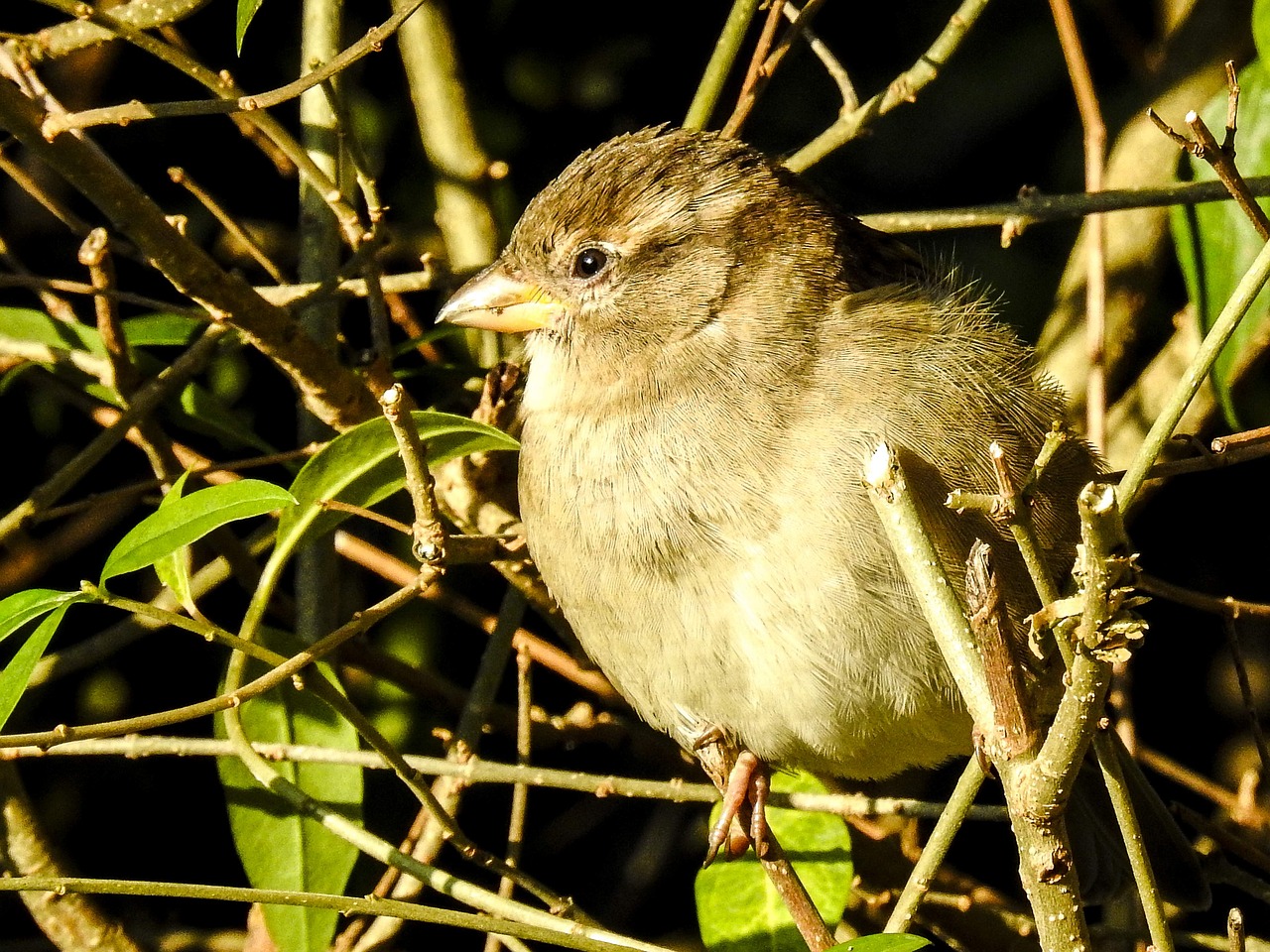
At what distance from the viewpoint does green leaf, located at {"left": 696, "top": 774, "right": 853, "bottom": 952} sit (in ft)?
8.34

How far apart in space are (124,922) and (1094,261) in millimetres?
2568

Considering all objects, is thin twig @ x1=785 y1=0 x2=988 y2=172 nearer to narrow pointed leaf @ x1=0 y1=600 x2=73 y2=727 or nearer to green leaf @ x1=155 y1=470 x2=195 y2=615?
green leaf @ x1=155 y1=470 x2=195 y2=615

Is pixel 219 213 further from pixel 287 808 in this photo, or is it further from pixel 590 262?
pixel 287 808

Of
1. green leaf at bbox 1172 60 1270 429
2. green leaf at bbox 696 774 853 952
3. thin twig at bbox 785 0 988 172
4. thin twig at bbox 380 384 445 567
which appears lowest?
green leaf at bbox 696 774 853 952

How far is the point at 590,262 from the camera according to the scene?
9.04 feet

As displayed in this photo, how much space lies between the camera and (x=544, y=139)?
4.03m

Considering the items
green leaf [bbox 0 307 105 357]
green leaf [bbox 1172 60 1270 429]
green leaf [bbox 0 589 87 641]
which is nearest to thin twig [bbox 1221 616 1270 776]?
green leaf [bbox 1172 60 1270 429]

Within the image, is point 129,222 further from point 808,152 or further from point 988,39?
point 988,39

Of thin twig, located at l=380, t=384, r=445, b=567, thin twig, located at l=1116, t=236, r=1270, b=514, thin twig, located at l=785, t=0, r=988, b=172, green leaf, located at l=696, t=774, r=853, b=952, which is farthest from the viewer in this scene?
thin twig, located at l=785, t=0, r=988, b=172

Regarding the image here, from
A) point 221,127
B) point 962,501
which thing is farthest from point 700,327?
point 221,127

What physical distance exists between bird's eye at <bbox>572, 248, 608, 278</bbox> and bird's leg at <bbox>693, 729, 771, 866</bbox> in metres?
0.83

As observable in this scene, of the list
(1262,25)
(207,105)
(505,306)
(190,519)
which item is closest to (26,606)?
(190,519)

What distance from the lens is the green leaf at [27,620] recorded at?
194cm

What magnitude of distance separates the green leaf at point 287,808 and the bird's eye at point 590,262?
82 cm
